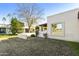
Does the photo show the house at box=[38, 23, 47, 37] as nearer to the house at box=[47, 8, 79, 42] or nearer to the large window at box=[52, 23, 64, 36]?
the house at box=[47, 8, 79, 42]

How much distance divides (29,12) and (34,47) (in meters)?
0.93

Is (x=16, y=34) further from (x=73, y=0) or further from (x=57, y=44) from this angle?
(x=73, y=0)

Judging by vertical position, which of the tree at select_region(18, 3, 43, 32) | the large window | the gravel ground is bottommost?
the gravel ground

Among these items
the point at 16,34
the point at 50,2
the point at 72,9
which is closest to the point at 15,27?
the point at 16,34

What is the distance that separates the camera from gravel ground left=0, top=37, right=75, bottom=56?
6273 mm

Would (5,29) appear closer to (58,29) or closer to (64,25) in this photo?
(58,29)

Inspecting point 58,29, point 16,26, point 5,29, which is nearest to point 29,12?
point 16,26

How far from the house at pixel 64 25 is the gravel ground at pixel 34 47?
204 millimetres

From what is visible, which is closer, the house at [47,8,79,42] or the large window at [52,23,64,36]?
the house at [47,8,79,42]

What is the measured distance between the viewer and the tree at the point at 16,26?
638 cm

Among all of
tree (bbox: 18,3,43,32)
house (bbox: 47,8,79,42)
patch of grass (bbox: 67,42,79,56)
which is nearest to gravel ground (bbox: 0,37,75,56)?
patch of grass (bbox: 67,42,79,56)

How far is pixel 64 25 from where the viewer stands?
645 cm

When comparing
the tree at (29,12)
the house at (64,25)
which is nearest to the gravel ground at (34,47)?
the house at (64,25)

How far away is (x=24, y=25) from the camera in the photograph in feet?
21.0
